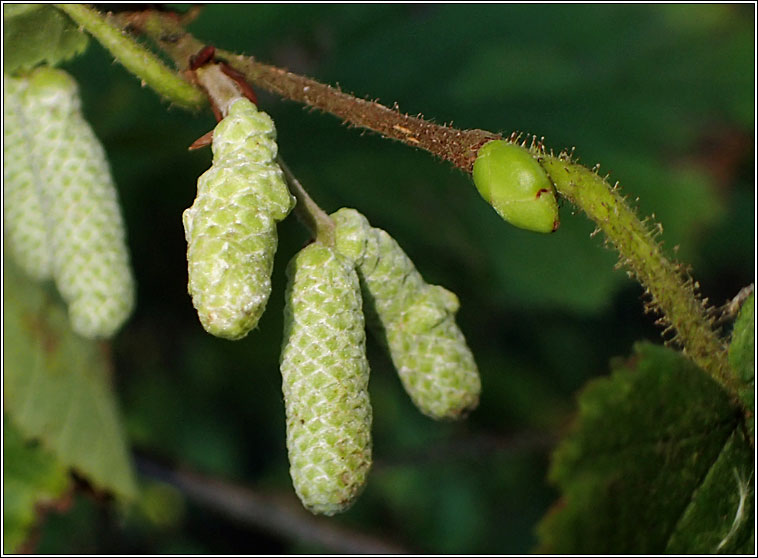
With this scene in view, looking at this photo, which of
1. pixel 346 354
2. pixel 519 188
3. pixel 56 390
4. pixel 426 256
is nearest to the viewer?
pixel 519 188

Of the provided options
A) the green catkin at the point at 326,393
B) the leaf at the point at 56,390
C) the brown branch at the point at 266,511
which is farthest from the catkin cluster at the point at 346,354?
the brown branch at the point at 266,511

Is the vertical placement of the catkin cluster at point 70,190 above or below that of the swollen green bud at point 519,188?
below

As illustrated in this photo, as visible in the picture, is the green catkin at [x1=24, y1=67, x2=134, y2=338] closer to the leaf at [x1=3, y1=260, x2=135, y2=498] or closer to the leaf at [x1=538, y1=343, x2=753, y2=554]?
the leaf at [x1=3, y1=260, x2=135, y2=498]

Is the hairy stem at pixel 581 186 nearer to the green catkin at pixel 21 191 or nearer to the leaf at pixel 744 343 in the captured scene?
the leaf at pixel 744 343

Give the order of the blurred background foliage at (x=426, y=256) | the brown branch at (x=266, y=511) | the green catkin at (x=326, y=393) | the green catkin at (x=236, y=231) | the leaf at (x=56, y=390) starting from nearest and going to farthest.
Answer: the green catkin at (x=236, y=231) < the green catkin at (x=326, y=393) < the leaf at (x=56, y=390) < the brown branch at (x=266, y=511) < the blurred background foliage at (x=426, y=256)

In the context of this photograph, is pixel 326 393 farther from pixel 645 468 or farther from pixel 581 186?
pixel 645 468

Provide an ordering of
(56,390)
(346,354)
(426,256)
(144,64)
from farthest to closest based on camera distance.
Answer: (426,256) < (56,390) < (144,64) < (346,354)

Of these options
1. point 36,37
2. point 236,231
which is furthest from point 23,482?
point 236,231

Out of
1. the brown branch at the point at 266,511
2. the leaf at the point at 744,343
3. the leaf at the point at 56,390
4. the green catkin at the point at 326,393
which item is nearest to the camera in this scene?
the green catkin at the point at 326,393
